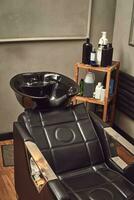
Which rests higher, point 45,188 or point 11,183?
point 45,188

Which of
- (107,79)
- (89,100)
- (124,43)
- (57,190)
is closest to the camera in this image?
(57,190)

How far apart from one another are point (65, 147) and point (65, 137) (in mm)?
67

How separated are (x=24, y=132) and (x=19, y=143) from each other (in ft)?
0.28

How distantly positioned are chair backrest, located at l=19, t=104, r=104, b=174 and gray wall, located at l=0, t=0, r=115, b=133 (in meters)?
0.94

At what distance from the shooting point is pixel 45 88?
2053 mm

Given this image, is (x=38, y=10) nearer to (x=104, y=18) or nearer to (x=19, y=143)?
(x=104, y=18)

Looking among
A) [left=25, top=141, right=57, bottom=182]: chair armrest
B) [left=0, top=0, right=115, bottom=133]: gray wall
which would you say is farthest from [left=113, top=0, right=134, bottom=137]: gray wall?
[left=25, top=141, right=57, bottom=182]: chair armrest

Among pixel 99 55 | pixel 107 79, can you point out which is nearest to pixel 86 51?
pixel 99 55

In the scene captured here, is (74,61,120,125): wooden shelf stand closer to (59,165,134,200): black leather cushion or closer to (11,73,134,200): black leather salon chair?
(11,73,134,200): black leather salon chair

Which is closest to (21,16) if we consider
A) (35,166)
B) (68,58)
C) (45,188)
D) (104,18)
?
(68,58)

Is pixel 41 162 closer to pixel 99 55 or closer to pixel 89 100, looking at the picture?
pixel 89 100

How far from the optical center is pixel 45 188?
4.94 ft

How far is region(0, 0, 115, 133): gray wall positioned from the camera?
8.93 feet

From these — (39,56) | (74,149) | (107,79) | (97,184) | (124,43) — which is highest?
(124,43)
